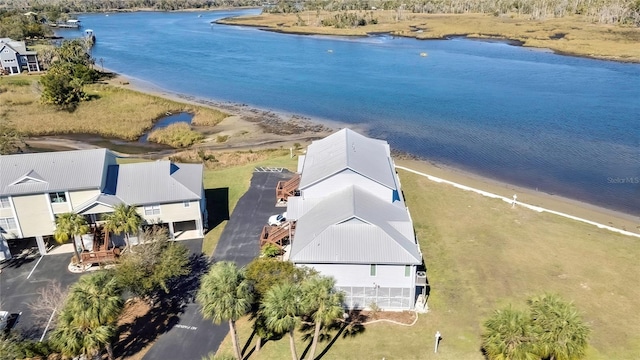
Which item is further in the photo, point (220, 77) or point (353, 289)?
point (220, 77)

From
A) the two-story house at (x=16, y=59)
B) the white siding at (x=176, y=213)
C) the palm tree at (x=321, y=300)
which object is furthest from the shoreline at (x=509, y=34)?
the palm tree at (x=321, y=300)

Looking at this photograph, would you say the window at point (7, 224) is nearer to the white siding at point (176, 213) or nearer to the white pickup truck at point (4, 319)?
the white pickup truck at point (4, 319)

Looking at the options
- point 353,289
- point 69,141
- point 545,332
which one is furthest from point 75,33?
point 545,332

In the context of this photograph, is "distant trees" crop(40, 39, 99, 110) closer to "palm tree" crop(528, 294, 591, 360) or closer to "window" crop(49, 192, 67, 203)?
"window" crop(49, 192, 67, 203)

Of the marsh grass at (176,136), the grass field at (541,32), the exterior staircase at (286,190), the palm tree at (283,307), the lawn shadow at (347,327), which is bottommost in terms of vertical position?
the lawn shadow at (347,327)

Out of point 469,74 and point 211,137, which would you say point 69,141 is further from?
point 469,74

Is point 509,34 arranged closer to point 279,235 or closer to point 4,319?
point 279,235
